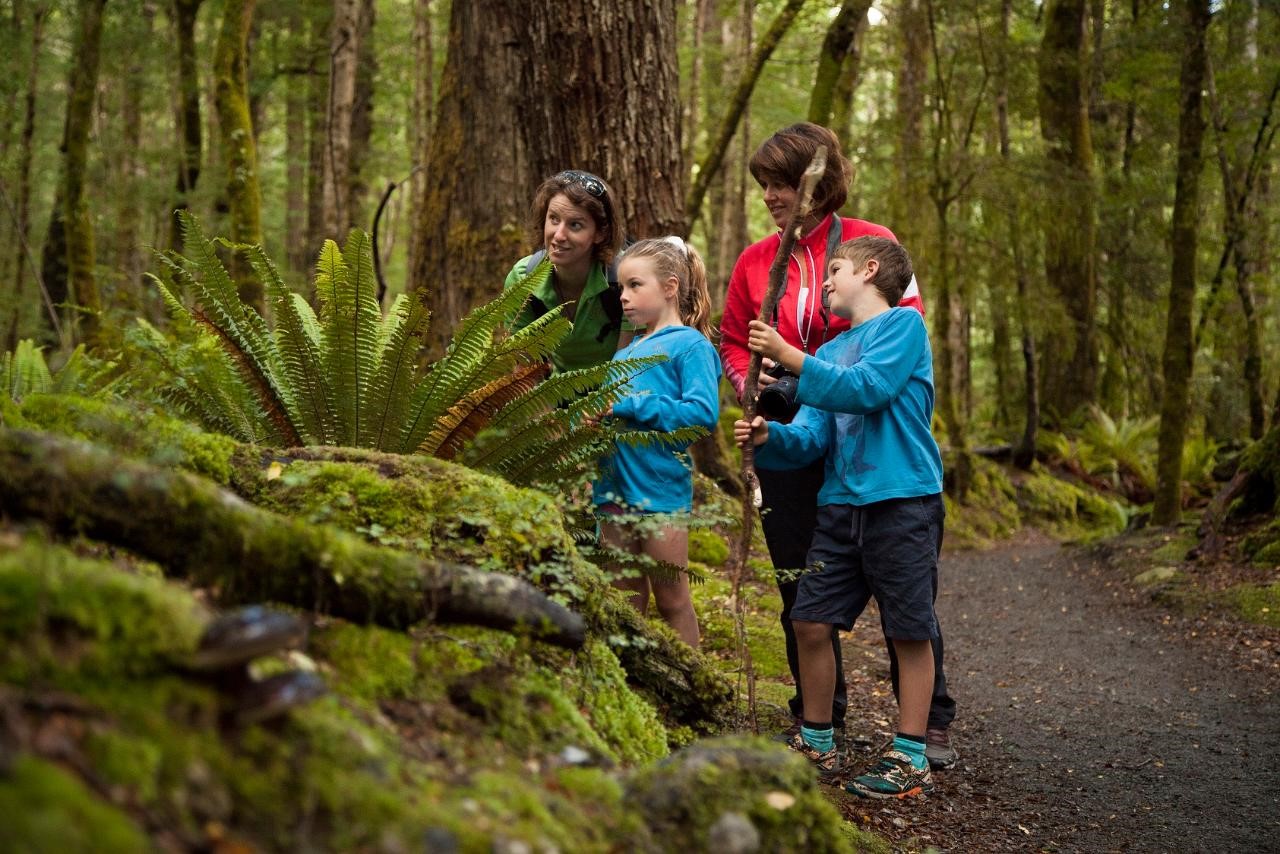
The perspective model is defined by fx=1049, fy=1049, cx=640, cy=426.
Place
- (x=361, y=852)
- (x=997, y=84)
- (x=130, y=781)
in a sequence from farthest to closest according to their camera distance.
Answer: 1. (x=997, y=84)
2. (x=361, y=852)
3. (x=130, y=781)

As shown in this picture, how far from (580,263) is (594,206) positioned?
0.90 feet

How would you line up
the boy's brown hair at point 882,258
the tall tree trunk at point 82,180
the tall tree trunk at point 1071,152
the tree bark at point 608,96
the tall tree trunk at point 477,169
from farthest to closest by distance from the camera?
1. the tall tree trunk at point 1071,152
2. the tall tree trunk at point 82,180
3. the tall tree trunk at point 477,169
4. the tree bark at point 608,96
5. the boy's brown hair at point 882,258

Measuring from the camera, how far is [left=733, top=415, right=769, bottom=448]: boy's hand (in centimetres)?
376

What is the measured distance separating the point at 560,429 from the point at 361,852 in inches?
92.7

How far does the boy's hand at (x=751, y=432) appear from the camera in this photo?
3.76m

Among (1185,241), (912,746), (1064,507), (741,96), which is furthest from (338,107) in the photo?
(1064,507)

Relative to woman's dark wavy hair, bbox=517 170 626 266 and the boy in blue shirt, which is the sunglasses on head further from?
the boy in blue shirt

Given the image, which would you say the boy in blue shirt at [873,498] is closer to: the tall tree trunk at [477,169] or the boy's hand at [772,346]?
the boy's hand at [772,346]

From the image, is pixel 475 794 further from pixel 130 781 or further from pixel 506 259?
pixel 506 259

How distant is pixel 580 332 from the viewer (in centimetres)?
478

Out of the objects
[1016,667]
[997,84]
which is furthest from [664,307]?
[997,84]

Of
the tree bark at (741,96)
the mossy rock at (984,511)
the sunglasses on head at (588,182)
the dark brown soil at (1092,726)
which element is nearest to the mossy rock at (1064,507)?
the mossy rock at (984,511)

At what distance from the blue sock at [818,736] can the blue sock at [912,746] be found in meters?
0.24

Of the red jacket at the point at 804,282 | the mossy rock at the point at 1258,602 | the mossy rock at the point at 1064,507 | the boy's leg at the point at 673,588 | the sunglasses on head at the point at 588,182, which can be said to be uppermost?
the sunglasses on head at the point at 588,182
